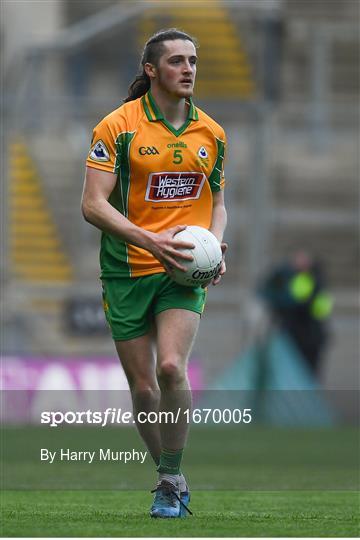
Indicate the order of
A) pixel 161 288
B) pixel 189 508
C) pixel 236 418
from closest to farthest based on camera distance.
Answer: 1. pixel 161 288
2. pixel 189 508
3. pixel 236 418

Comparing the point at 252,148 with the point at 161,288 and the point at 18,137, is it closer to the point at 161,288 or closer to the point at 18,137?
the point at 18,137

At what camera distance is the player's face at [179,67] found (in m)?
7.28

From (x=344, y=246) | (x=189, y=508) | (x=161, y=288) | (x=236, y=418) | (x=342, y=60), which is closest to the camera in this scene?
(x=161, y=288)

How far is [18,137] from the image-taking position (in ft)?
63.8

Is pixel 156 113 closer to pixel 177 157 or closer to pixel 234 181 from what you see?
pixel 177 157

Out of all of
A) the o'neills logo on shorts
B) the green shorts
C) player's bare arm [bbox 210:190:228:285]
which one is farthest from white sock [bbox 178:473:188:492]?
the o'neills logo on shorts

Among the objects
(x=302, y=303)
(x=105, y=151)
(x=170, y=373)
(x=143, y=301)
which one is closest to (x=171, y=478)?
(x=170, y=373)

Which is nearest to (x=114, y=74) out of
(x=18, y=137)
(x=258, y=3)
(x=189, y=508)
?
(x=18, y=137)

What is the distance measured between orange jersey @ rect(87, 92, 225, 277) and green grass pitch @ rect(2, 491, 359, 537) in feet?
3.95

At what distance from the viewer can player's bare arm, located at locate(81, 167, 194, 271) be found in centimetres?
703

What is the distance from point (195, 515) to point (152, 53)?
224 cm

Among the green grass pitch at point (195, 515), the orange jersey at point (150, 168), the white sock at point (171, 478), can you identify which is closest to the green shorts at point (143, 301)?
the orange jersey at point (150, 168)

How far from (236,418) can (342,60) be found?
8.24 metres

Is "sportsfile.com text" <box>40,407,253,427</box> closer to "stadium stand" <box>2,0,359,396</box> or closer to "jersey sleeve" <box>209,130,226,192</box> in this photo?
"stadium stand" <box>2,0,359,396</box>
